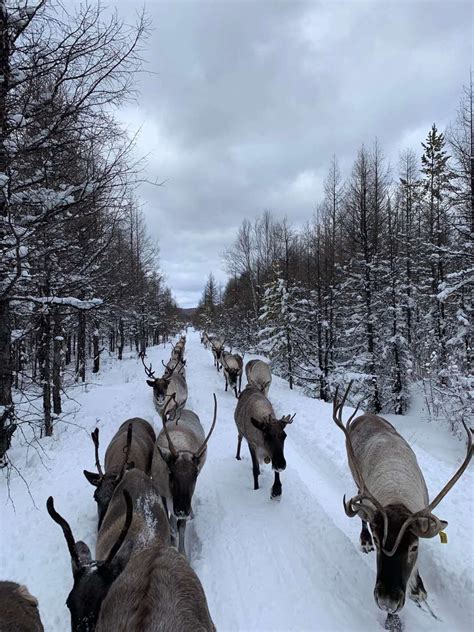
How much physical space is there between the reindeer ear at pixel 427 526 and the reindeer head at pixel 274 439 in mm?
3179

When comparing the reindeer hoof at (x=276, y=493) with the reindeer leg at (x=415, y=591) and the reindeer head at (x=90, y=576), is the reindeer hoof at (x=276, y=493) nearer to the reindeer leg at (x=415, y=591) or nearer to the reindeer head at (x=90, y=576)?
the reindeer leg at (x=415, y=591)

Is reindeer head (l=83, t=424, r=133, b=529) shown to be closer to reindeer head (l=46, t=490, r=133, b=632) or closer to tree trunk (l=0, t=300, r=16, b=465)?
reindeer head (l=46, t=490, r=133, b=632)

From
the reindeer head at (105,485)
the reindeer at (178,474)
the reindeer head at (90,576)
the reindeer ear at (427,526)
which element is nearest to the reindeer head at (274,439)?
the reindeer at (178,474)

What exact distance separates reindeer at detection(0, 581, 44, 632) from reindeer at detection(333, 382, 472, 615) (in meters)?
2.88

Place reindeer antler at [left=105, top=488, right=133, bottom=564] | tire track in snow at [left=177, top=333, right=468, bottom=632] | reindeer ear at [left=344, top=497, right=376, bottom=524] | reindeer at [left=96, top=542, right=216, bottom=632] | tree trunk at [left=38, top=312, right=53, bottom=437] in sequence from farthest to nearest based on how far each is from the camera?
tree trunk at [left=38, top=312, right=53, bottom=437], tire track in snow at [left=177, top=333, right=468, bottom=632], reindeer ear at [left=344, top=497, right=376, bottom=524], reindeer antler at [left=105, top=488, right=133, bottom=564], reindeer at [left=96, top=542, right=216, bottom=632]

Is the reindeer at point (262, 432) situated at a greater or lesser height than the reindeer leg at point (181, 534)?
greater

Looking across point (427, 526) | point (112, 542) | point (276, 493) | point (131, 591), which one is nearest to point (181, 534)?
point (112, 542)

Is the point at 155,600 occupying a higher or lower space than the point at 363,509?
lower

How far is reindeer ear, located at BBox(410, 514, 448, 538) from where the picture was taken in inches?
133

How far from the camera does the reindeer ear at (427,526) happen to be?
337 centimetres

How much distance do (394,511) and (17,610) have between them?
3259 mm

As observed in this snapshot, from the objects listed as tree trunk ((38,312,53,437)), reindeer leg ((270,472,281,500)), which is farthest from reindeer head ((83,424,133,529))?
tree trunk ((38,312,53,437))

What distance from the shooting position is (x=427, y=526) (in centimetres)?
340

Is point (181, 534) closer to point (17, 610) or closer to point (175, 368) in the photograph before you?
point (17, 610)
